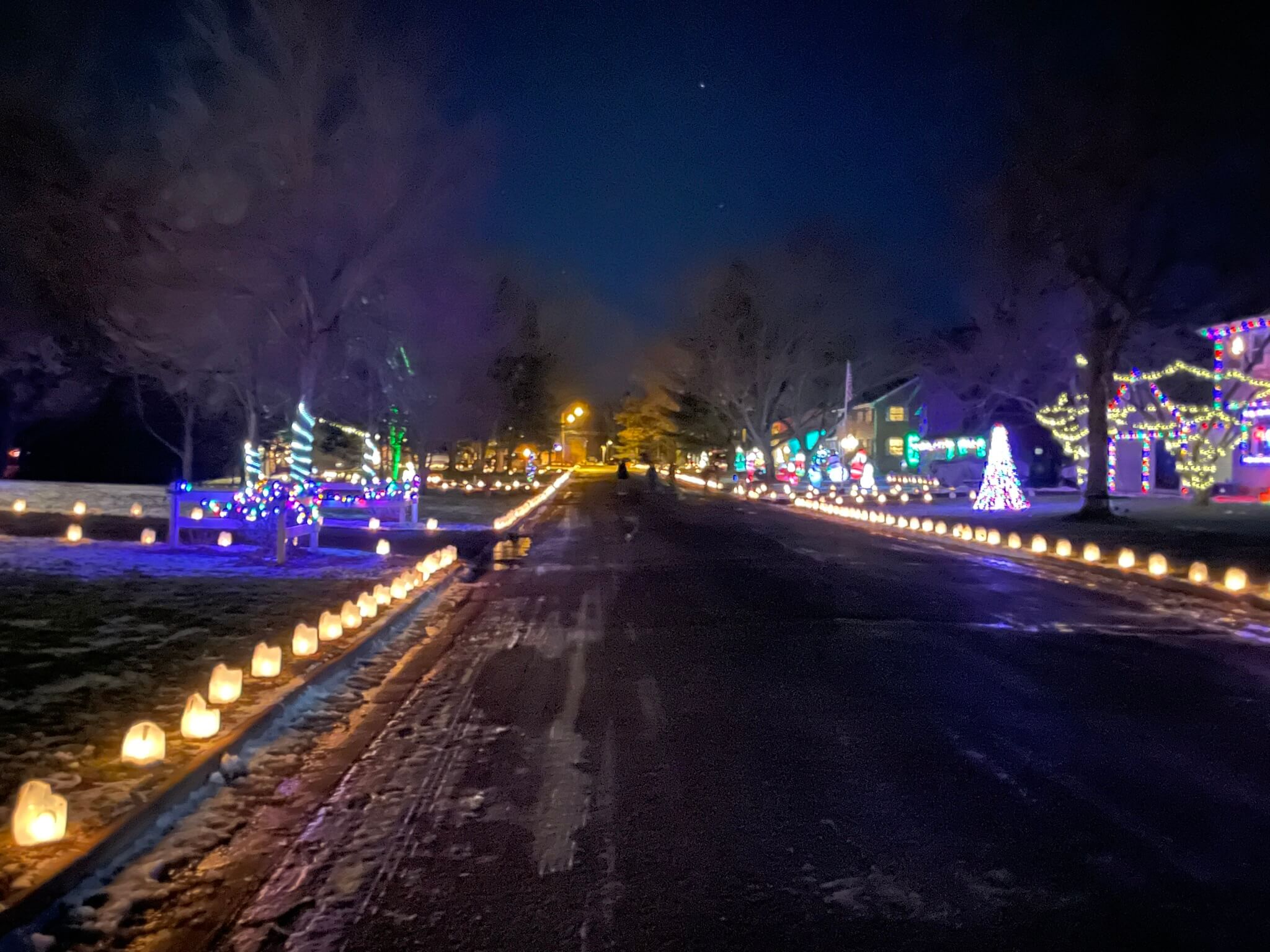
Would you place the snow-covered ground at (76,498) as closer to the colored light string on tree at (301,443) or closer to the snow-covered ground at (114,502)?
the snow-covered ground at (114,502)

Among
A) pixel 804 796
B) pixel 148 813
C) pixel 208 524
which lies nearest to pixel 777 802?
pixel 804 796

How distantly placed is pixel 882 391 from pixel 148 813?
2718 inches

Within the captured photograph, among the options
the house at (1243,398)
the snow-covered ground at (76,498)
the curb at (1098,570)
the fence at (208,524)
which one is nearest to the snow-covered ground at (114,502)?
the snow-covered ground at (76,498)

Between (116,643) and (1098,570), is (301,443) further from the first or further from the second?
(1098,570)

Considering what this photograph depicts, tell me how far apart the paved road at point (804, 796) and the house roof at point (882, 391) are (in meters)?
57.6

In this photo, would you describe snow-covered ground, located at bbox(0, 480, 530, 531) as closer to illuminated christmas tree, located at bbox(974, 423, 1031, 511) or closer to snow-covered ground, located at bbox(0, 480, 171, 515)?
snow-covered ground, located at bbox(0, 480, 171, 515)

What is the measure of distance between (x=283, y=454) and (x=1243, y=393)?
32.7 meters

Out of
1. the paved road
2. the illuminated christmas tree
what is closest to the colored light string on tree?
the paved road

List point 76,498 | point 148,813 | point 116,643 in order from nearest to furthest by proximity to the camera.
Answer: point 148,813 → point 116,643 → point 76,498

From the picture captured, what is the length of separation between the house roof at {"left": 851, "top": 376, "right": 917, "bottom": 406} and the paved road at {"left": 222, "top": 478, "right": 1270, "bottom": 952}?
57569 millimetres

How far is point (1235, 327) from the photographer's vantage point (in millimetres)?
33188

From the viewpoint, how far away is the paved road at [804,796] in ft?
14.5

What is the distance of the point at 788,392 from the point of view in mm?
62000

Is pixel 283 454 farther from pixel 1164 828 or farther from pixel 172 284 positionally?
pixel 1164 828
